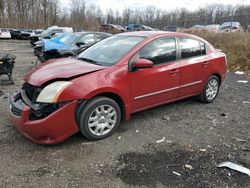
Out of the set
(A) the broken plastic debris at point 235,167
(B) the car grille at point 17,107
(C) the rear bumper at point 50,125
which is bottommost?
(A) the broken plastic debris at point 235,167

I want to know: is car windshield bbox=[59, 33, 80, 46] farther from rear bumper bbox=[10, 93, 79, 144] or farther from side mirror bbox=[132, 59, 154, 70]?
rear bumper bbox=[10, 93, 79, 144]

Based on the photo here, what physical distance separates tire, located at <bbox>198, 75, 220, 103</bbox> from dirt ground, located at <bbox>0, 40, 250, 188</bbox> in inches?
27.3

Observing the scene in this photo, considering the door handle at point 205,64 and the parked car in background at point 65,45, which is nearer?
the door handle at point 205,64

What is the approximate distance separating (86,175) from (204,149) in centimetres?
179

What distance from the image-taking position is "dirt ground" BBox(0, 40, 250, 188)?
125 inches

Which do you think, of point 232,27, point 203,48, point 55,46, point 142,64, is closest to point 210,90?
point 203,48

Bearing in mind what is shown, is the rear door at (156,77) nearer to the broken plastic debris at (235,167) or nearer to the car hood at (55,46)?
the broken plastic debris at (235,167)

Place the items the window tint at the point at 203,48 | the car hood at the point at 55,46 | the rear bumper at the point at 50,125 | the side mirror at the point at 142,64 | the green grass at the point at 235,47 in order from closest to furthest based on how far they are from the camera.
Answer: the rear bumper at the point at 50,125 → the side mirror at the point at 142,64 → the window tint at the point at 203,48 → the car hood at the point at 55,46 → the green grass at the point at 235,47

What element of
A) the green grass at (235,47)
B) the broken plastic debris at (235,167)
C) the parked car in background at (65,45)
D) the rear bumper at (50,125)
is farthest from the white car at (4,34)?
the broken plastic debris at (235,167)

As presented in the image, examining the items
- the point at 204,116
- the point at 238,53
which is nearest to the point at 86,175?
the point at 204,116

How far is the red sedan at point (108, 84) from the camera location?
368cm

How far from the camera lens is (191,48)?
5480mm

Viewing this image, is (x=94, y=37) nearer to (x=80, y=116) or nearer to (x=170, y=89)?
(x=170, y=89)

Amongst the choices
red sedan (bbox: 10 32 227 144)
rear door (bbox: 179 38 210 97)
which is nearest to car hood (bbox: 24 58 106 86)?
red sedan (bbox: 10 32 227 144)
